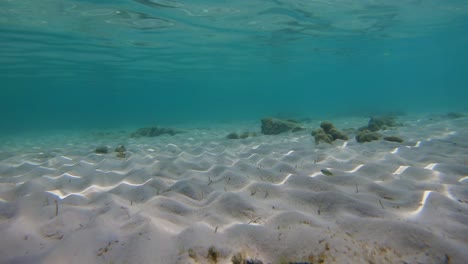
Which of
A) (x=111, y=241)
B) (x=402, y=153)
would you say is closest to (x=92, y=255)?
(x=111, y=241)

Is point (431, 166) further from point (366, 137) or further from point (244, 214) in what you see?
point (244, 214)

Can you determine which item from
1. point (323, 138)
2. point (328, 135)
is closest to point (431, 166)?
point (323, 138)

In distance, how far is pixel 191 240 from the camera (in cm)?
244

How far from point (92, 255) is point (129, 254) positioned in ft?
0.97

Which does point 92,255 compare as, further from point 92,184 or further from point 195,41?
point 195,41

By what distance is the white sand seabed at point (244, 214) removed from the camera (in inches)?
88.3

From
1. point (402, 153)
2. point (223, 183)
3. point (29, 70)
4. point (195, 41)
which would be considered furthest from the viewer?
point (29, 70)

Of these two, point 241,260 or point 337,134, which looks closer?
point 241,260

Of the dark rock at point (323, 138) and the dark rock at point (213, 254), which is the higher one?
the dark rock at point (213, 254)

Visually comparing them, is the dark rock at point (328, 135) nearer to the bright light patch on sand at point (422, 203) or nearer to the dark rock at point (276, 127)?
the dark rock at point (276, 127)

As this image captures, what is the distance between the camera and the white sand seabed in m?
2.24

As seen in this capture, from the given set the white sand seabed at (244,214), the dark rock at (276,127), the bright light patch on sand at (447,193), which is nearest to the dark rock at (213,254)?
the white sand seabed at (244,214)

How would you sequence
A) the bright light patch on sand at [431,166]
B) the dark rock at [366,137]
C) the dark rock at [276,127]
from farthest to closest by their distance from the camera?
the dark rock at [276,127] < the dark rock at [366,137] < the bright light patch on sand at [431,166]

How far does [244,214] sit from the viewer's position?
9.89 ft
